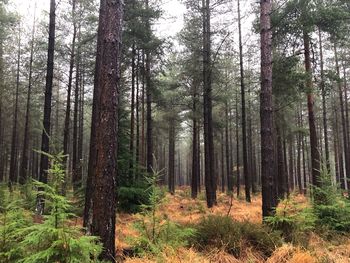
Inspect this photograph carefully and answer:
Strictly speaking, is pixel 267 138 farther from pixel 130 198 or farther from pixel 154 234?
pixel 130 198

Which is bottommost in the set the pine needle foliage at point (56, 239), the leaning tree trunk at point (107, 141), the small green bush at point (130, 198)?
the small green bush at point (130, 198)

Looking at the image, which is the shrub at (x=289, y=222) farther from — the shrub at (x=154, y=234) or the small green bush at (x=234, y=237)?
the shrub at (x=154, y=234)

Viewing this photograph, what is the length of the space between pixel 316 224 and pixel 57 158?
756 centimetres

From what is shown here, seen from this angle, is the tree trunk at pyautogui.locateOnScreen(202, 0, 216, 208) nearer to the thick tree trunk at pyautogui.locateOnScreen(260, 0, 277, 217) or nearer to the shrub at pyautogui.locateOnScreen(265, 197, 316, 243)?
the thick tree trunk at pyautogui.locateOnScreen(260, 0, 277, 217)

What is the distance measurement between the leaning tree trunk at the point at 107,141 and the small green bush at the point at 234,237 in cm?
226

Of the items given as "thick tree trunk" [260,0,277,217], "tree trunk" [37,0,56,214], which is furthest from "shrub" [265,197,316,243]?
"tree trunk" [37,0,56,214]

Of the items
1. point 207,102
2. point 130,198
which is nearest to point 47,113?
point 130,198

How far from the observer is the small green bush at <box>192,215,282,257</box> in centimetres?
589

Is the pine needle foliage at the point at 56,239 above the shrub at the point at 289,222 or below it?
above

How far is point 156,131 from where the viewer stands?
30234 millimetres

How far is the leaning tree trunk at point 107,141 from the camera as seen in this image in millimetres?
4516

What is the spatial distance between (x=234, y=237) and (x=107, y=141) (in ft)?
10.4

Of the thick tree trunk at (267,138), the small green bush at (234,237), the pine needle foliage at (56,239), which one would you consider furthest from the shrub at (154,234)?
the thick tree trunk at (267,138)

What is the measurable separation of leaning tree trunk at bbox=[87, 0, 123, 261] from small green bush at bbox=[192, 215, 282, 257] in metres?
2.26
